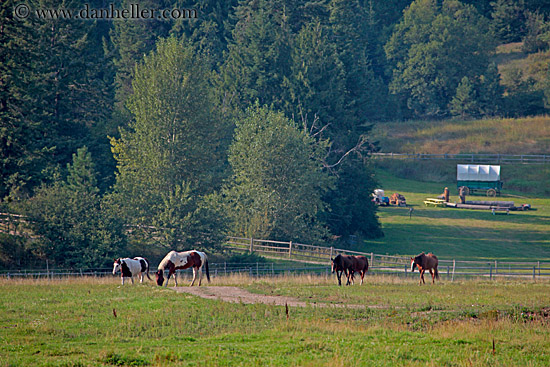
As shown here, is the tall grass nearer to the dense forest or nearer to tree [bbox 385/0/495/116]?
tree [bbox 385/0/495/116]

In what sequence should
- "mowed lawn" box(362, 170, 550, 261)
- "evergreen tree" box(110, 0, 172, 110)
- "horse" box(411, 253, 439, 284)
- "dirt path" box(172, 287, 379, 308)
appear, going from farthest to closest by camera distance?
"evergreen tree" box(110, 0, 172, 110) < "mowed lawn" box(362, 170, 550, 261) < "horse" box(411, 253, 439, 284) < "dirt path" box(172, 287, 379, 308)

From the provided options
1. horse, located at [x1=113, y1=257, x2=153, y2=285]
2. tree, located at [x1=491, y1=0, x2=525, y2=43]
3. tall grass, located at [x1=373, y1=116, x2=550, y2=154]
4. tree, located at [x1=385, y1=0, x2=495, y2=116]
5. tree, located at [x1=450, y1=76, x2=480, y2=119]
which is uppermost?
tree, located at [x1=491, y1=0, x2=525, y2=43]

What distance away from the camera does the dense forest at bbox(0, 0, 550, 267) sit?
50.6 meters

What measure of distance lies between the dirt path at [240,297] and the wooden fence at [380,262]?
19.0 m

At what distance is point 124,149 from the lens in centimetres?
5953

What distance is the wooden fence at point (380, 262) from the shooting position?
4788 centimetres

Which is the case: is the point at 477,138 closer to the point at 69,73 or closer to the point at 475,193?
the point at 475,193

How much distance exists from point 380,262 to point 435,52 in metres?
85.0

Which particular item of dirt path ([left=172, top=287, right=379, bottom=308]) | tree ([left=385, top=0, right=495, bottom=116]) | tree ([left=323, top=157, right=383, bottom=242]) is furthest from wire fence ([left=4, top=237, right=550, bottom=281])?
tree ([left=385, top=0, right=495, bottom=116])

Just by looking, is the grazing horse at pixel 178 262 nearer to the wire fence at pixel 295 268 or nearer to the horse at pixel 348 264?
the horse at pixel 348 264

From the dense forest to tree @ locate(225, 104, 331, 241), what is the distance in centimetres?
14

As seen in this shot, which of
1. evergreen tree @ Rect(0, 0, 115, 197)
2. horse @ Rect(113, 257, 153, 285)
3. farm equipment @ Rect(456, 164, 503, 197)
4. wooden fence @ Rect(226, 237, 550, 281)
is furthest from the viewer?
farm equipment @ Rect(456, 164, 503, 197)

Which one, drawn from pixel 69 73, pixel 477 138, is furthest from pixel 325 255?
pixel 477 138

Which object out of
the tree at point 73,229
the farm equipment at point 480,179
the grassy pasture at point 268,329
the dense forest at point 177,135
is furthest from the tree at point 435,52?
the grassy pasture at point 268,329
